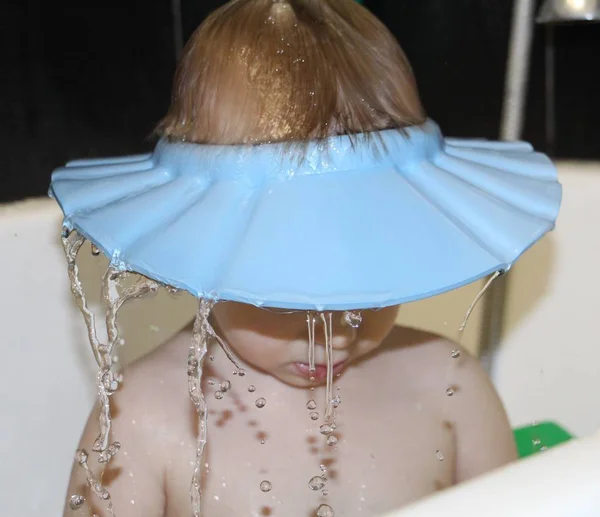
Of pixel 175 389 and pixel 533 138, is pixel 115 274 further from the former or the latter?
pixel 533 138

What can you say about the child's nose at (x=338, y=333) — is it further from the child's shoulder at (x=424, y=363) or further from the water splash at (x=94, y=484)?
the water splash at (x=94, y=484)

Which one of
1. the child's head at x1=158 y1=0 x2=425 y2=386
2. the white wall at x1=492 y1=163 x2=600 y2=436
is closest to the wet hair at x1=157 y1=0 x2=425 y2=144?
the child's head at x1=158 y1=0 x2=425 y2=386

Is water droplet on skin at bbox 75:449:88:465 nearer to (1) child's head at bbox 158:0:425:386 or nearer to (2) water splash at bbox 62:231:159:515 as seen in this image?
(2) water splash at bbox 62:231:159:515

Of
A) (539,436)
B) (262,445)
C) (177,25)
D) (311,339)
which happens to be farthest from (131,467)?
(177,25)

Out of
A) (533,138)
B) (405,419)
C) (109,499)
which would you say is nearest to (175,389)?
(109,499)

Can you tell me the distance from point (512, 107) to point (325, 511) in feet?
2.51

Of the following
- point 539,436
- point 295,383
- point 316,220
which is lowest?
point 539,436

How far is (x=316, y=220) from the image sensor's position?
534mm

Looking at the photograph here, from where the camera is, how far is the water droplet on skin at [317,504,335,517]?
75cm

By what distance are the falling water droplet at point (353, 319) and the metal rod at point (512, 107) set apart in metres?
0.45

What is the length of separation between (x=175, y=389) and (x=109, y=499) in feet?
0.40

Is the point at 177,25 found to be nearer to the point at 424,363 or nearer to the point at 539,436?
the point at 424,363

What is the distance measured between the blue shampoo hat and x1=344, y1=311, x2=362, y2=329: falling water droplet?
122 millimetres

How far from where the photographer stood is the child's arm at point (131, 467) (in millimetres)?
755
